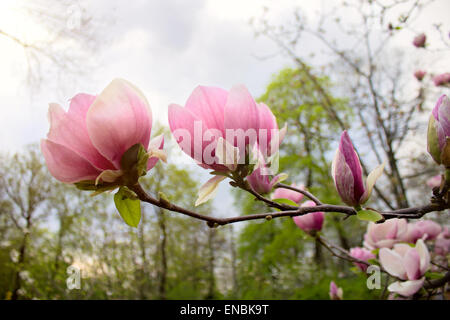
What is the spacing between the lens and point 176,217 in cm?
735

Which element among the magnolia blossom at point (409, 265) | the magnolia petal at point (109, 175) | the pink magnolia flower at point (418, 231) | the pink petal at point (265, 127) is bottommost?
the magnolia blossom at point (409, 265)

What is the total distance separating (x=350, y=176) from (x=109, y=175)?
1.00ft

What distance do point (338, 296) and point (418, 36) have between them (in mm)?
1712

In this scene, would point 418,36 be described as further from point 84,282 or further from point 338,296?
point 84,282

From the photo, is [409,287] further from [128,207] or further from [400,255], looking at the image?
[128,207]

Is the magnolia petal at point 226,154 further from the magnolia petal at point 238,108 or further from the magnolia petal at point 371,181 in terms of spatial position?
the magnolia petal at point 371,181

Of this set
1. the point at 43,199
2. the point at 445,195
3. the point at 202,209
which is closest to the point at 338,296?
the point at 445,195

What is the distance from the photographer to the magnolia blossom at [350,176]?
0.43 metres

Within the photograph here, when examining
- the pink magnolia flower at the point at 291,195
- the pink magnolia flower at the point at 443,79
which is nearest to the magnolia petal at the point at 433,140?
the pink magnolia flower at the point at 291,195

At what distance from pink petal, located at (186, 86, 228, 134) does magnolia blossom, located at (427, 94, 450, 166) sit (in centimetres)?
27

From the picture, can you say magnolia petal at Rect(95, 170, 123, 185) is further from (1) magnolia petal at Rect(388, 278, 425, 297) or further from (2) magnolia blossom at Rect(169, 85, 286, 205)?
(1) magnolia petal at Rect(388, 278, 425, 297)

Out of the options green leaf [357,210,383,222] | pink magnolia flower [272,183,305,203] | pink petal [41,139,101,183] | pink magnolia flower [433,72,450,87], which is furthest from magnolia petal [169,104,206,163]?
pink magnolia flower [433,72,450,87]

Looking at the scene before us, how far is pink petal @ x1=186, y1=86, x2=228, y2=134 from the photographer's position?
0.38 meters

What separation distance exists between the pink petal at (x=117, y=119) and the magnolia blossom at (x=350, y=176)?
26cm
